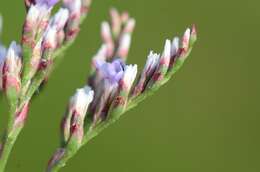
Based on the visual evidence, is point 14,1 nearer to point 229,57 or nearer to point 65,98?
point 65,98

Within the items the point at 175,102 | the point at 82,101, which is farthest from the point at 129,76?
the point at 175,102

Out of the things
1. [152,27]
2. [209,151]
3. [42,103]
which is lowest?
[209,151]

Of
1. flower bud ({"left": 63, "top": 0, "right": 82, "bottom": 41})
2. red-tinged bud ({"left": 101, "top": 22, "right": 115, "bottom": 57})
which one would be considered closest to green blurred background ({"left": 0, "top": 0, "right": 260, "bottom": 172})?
red-tinged bud ({"left": 101, "top": 22, "right": 115, "bottom": 57})

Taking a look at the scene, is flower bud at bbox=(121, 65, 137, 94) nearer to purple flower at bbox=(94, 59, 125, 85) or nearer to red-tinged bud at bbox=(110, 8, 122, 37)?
purple flower at bbox=(94, 59, 125, 85)

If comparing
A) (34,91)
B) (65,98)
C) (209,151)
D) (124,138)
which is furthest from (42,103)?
(34,91)

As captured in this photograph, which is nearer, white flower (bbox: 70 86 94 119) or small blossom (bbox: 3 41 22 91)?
small blossom (bbox: 3 41 22 91)

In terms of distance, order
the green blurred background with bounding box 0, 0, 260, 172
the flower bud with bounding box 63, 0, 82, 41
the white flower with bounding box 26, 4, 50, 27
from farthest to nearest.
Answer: the green blurred background with bounding box 0, 0, 260, 172 < the flower bud with bounding box 63, 0, 82, 41 < the white flower with bounding box 26, 4, 50, 27
